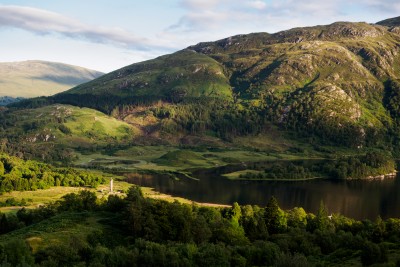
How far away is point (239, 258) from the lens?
7162 centimetres

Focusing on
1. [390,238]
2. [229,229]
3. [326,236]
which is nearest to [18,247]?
[229,229]

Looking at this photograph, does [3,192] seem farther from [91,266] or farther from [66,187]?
[91,266]

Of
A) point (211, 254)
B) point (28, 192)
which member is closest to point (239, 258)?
point (211, 254)

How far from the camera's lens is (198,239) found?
300 ft

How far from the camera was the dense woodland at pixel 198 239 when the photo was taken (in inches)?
2694

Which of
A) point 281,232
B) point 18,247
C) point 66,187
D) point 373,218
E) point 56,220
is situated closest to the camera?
point 18,247

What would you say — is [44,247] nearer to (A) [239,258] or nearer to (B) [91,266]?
(B) [91,266]

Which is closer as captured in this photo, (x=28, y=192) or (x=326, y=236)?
(x=326, y=236)

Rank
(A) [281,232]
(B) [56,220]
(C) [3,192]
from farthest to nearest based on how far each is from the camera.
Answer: (C) [3,192]
(A) [281,232]
(B) [56,220]

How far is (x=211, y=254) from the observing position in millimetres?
71312

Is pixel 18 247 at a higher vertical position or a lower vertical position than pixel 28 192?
higher

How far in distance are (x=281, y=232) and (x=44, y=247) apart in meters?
58.1

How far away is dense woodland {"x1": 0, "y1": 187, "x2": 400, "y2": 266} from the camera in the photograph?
68.4 meters

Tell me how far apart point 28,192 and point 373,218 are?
135 meters
